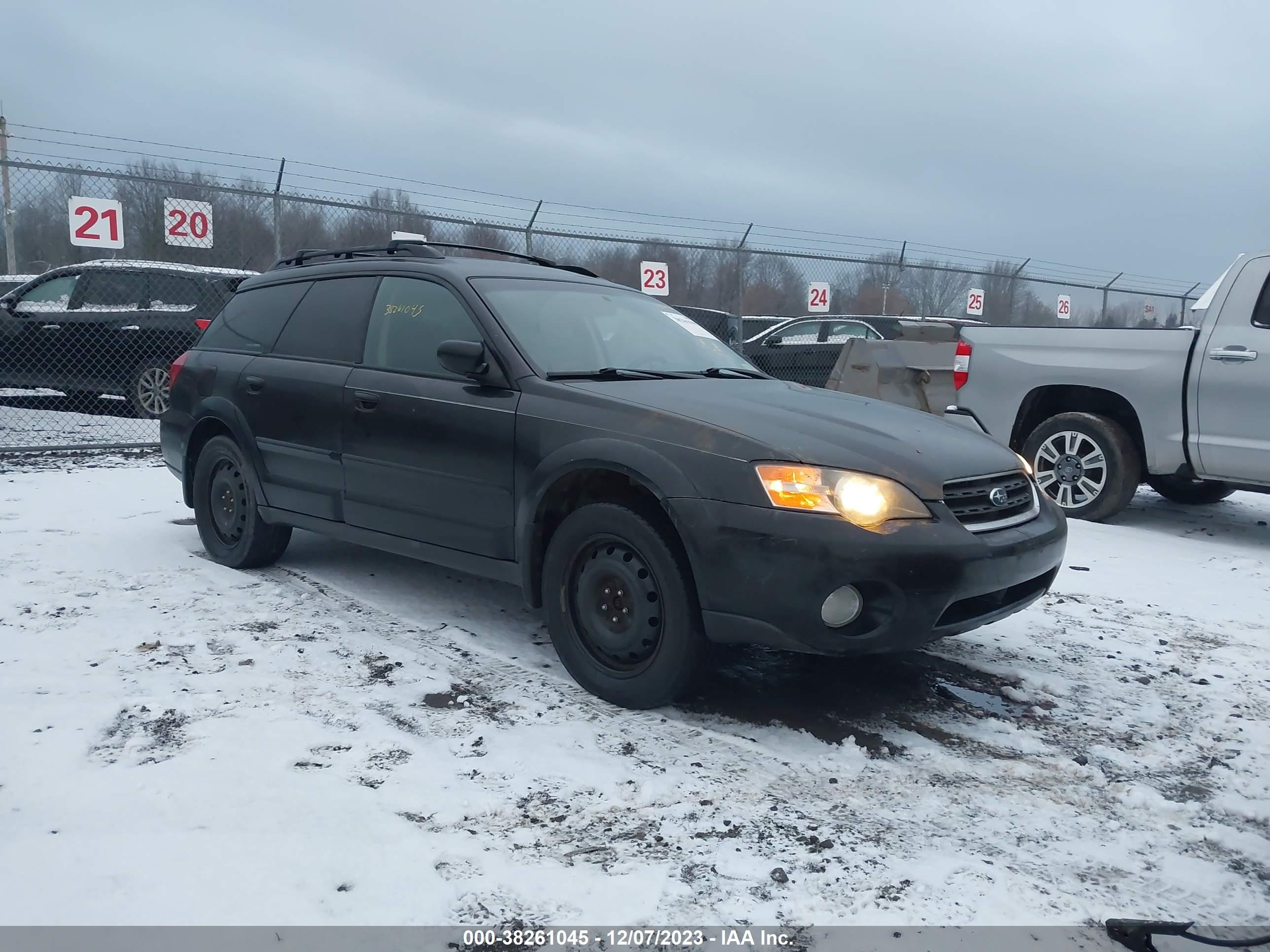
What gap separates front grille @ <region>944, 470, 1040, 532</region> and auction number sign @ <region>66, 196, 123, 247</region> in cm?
800

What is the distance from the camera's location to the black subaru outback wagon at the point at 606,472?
319cm

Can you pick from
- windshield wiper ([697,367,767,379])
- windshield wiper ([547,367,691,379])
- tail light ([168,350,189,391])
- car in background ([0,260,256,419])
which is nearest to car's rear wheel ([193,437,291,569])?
tail light ([168,350,189,391])

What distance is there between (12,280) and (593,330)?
9.64 metres

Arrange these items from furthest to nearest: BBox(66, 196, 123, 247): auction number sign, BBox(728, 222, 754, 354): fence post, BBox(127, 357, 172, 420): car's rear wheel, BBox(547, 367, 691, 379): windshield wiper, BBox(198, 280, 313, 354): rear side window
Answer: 1. BBox(728, 222, 754, 354): fence post
2. BBox(127, 357, 172, 420): car's rear wheel
3. BBox(66, 196, 123, 247): auction number sign
4. BBox(198, 280, 313, 354): rear side window
5. BBox(547, 367, 691, 379): windshield wiper

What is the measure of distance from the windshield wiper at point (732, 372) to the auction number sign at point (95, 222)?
662 centimetres

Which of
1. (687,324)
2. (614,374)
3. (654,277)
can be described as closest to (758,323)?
(654,277)

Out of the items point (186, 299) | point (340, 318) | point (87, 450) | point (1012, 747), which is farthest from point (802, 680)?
point (186, 299)

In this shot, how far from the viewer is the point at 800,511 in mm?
3156

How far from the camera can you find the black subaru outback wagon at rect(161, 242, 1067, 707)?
3189mm

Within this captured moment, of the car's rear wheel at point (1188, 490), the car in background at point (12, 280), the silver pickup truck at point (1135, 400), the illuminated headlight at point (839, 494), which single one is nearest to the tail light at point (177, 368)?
the illuminated headlight at point (839, 494)

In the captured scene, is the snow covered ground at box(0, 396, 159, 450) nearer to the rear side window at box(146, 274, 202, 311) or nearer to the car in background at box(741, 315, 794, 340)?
the rear side window at box(146, 274, 202, 311)

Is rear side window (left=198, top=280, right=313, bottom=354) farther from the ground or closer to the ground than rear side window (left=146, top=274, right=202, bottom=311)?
closer to the ground

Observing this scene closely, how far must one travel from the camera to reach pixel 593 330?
4.38m

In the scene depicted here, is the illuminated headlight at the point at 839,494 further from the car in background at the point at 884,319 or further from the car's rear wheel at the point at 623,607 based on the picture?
the car in background at the point at 884,319
